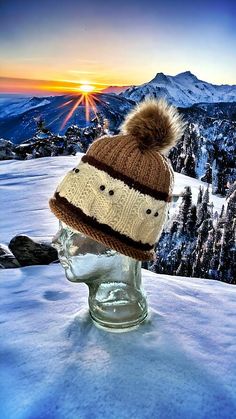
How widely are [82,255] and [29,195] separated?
6612mm

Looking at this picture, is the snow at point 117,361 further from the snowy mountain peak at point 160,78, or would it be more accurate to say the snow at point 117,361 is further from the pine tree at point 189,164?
the snowy mountain peak at point 160,78

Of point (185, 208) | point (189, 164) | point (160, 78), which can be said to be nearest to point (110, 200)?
point (185, 208)

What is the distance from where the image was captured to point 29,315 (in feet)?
6.76

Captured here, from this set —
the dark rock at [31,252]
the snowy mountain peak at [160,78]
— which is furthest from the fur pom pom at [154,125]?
the snowy mountain peak at [160,78]

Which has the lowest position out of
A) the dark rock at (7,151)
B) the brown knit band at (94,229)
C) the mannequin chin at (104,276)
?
the dark rock at (7,151)

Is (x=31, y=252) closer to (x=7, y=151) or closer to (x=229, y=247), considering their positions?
(x=7, y=151)

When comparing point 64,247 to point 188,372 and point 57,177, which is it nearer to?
point 188,372

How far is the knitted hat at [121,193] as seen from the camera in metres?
1.71

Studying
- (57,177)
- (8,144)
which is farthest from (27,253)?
(8,144)

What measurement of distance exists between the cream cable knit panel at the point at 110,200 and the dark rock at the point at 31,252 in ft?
6.78

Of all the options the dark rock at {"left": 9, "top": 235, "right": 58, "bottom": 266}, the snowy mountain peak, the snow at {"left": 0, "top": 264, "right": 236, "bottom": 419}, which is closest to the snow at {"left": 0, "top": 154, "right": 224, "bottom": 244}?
the dark rock at {"left": 9, "top": 235, "right": 58, "bottom": 266}

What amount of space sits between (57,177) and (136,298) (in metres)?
8.59

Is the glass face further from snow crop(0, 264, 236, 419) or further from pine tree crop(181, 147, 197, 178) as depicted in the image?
pine tree crop(181, 147, 197, 178)

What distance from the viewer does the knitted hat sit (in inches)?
67.4
